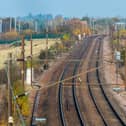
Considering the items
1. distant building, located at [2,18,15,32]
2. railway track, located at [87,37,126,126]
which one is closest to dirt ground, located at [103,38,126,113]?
railway track, located at [87,37,126,126]

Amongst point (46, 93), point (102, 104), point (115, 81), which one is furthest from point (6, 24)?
point (102, 104)

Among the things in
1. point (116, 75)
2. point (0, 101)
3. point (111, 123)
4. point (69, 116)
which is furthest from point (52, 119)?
point (116, 75)

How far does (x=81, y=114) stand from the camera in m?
27.0

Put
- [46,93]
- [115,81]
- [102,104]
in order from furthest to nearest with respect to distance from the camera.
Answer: [115,81] → [46,93] → [102,104]

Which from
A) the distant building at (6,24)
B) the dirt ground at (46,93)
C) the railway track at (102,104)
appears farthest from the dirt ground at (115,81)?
the distant building at (6,24)

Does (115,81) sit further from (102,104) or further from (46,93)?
(102,104)

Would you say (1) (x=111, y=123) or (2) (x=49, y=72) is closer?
(1) (x=111, y=123)

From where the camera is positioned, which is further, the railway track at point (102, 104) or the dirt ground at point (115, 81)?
the dirt ground at point (115, 81)

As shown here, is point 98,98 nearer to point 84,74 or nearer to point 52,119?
point 52,119

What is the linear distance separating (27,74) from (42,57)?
62.8ft

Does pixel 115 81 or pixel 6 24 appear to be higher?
pixel 6 24

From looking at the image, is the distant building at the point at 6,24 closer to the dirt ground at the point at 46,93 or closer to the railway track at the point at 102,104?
the dirt ground at the point at 46,93

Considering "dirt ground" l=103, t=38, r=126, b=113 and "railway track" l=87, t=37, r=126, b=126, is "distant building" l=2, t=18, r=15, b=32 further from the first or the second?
"railway track" l=87, t=37, r=126, b=126

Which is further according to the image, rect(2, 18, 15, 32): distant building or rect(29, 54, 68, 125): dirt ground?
rect(2, 18, 15, 32): distant building
